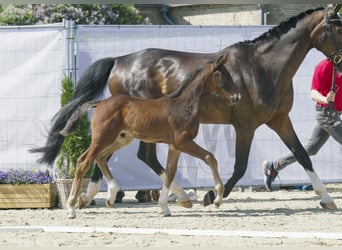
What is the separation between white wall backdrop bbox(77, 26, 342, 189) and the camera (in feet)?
40.2

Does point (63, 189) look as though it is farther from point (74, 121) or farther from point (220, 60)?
point (220, 60)

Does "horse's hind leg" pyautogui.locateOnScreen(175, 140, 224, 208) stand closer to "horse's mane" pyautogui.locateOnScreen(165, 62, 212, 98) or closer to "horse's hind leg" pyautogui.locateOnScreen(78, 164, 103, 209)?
"horse's mane" pyautogui.locateOnScreen(165, 62, 212, 98)

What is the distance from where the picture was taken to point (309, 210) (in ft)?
34.8

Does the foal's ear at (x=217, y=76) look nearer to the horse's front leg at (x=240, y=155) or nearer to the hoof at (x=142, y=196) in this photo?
the horse's front leg at (x=240, y=155)

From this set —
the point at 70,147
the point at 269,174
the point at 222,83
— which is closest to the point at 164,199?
the point at 222,83

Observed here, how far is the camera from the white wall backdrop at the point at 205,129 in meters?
12.3

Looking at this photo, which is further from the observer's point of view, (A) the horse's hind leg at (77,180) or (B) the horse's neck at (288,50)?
(B) the horse's neck at (288,50)

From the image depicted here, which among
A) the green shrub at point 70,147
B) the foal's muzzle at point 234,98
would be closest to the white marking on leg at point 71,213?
the green shrub at point 70,147

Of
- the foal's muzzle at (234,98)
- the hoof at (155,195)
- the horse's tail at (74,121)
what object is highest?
the foal's muzzle at (234,98)

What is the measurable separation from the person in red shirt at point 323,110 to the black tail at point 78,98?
106 inches

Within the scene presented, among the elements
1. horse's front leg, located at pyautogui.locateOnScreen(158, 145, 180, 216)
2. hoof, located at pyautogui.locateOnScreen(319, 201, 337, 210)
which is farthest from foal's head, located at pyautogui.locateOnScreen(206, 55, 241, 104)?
hoof, located at pyautogui.locateOnScreen(319, 201, 337, 210)

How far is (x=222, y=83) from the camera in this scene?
991 centimetres

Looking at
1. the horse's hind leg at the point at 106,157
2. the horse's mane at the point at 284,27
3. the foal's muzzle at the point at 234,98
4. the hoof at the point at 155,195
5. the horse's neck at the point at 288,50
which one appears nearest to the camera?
the foal's muzzle at the point at 234,98

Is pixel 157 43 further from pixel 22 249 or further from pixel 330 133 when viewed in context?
pixel 22 249
